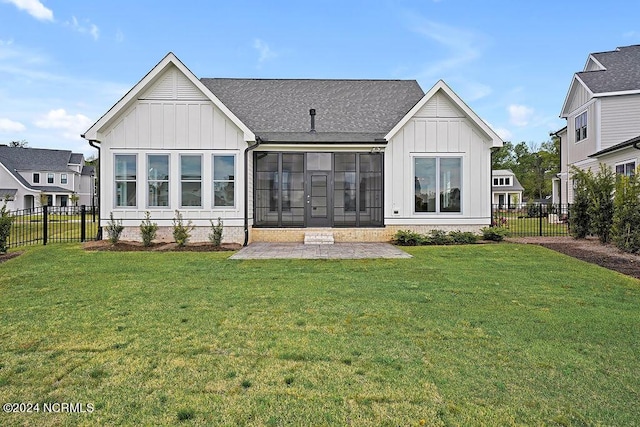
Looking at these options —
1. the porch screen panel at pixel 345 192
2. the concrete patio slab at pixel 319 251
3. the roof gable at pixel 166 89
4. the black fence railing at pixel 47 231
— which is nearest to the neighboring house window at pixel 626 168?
the concrete patio slab at pixel 319 251

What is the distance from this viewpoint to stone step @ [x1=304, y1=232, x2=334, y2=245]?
1292 cm

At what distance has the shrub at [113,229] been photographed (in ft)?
40.0

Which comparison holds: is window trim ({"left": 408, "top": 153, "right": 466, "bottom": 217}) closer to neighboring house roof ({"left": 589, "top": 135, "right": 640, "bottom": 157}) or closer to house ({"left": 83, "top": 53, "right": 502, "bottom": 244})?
house ({"left": 83, "top": 53, "right": 502, "bottom": 244})

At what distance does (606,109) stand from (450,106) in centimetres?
1040

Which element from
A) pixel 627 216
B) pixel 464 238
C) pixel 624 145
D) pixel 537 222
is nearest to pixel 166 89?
pixel 464 238

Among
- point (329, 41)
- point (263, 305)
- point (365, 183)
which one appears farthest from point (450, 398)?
point (329, 41)

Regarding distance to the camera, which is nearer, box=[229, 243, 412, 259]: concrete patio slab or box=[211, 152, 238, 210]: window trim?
box=[229, 243, 412, 259]: concrete patio slab

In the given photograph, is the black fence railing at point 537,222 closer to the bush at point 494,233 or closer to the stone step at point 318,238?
the bush at point 494,233

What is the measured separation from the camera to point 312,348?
372cm

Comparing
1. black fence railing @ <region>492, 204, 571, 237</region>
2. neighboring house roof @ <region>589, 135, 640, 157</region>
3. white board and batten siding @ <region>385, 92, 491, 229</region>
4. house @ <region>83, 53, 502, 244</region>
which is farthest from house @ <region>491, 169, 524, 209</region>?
house @ <region>83, 53, 502, 244</region>

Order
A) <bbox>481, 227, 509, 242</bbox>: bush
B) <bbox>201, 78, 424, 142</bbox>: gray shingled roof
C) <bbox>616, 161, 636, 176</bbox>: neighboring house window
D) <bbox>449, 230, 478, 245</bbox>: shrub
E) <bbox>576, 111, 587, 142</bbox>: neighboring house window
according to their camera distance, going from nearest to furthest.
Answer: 1. <bbox>449, 230, 478, 245</bbox>: shrub
2. <bbox>481, 227, 509, 242</bbox>: bush
3. <bbox>201, 78, 424, 142</bbox>: gray shingled roof
4. <bbox>616, 161, 636, 176</bbox>: neighboring house window
5. <bbox>576, 111, 587, 142</bbox>: neighboring house window

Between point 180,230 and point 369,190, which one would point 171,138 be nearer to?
point 180,230

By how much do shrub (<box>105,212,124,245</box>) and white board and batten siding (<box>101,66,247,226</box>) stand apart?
0.21 metres

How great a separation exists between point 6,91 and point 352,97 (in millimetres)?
22920
